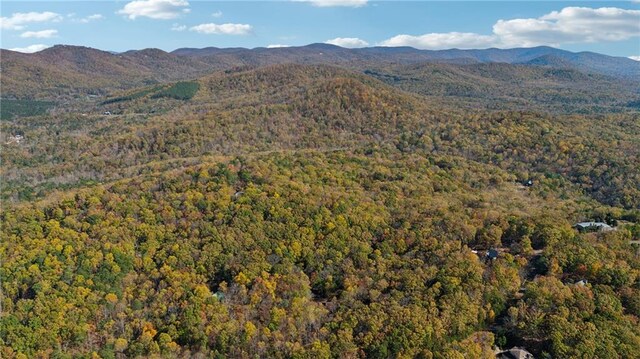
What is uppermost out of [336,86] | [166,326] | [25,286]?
[336,86]

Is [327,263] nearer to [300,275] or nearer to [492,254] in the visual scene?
[300,275]

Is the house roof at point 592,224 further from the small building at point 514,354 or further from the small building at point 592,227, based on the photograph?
the small building at point 514,354

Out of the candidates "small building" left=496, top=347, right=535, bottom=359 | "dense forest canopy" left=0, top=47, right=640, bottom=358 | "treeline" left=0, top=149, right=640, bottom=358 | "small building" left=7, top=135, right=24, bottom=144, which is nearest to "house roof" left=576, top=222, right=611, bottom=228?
"dense forest canopy" left=0, top=47, right=640, bottom=358

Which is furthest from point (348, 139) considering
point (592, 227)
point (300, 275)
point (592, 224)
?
point (300, 275)

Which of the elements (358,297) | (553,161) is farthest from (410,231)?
(553,161)

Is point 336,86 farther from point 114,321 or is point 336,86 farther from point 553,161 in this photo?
point 114,321
